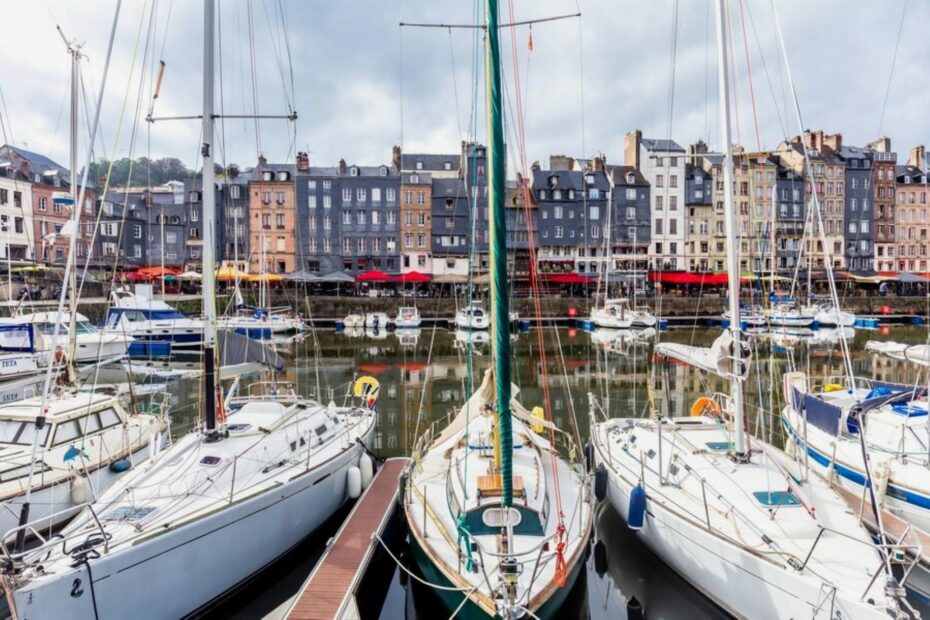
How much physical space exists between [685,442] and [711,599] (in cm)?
321

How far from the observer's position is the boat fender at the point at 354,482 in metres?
12.9

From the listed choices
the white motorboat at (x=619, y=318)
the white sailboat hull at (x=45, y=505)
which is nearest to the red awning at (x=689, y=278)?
the white motorboat at (x=619, y=318)

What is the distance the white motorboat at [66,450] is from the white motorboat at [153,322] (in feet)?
88.8

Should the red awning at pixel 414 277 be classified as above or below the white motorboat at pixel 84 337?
above

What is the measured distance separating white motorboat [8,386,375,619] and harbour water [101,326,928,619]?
2.75 feet

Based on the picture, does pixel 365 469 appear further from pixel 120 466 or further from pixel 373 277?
pixel 373 277

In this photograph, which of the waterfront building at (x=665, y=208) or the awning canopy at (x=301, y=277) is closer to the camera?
the awning canopy at (x=301, y=277)

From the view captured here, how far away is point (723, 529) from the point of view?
29.1 ft

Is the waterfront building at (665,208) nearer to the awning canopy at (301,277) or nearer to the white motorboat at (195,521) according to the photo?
the awning canopy at (301,277)

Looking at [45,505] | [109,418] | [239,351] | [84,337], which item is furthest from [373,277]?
[45,505]

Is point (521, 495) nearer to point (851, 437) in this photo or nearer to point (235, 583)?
point (235, 583)

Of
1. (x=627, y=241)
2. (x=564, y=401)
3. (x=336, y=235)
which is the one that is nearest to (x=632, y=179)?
(x=627, y=241)

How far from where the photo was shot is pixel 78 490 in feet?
36.9

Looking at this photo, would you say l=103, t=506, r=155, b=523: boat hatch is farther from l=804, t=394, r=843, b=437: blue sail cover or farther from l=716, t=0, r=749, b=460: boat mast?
l=804, t=394, r=843, b=437: blue sail cover
